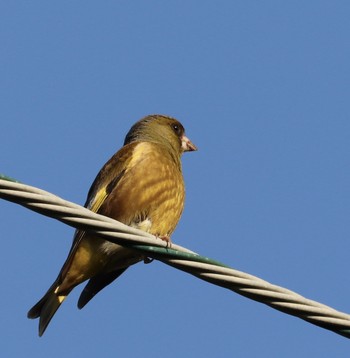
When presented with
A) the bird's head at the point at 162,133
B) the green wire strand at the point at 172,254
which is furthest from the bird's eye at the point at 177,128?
the green wire strand at the point at 172,254

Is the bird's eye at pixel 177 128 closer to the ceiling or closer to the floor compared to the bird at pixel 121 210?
closer to the ceiling

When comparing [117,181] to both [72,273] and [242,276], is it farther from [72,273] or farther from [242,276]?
[242,276]

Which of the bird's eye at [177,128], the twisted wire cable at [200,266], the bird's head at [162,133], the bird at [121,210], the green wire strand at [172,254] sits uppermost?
the bird's eye at [177,128]

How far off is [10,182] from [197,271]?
0.95m

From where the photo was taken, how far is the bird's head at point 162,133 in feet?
28.6

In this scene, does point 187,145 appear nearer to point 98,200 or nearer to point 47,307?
point 98,200

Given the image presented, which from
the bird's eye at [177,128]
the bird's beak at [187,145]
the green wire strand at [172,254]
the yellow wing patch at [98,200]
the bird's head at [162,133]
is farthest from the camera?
the bird's eye at [177,128]

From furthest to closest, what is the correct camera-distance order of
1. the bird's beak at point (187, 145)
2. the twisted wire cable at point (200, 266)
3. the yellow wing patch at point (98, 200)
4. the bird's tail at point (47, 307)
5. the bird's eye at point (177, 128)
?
the bird's eye at point (177, 128), the bird's beak at point (187, 145), the yellow wing patch at point (98, 200), the bird's tail at point (47, 307), the twisted wire cable at point (200, 266)

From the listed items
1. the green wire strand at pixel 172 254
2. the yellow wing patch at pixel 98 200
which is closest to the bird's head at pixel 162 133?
the yellow wing patch at pixel 98 200

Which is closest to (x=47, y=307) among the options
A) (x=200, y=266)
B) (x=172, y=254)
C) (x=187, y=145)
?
(x=187, y=145)

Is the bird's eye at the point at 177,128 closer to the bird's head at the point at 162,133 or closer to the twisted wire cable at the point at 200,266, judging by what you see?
the bird's head at the point at 162,133

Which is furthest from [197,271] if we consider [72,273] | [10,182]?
[72,273]

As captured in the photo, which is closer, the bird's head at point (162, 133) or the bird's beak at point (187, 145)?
the bird's head at point (162, 133)

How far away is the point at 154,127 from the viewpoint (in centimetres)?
900
